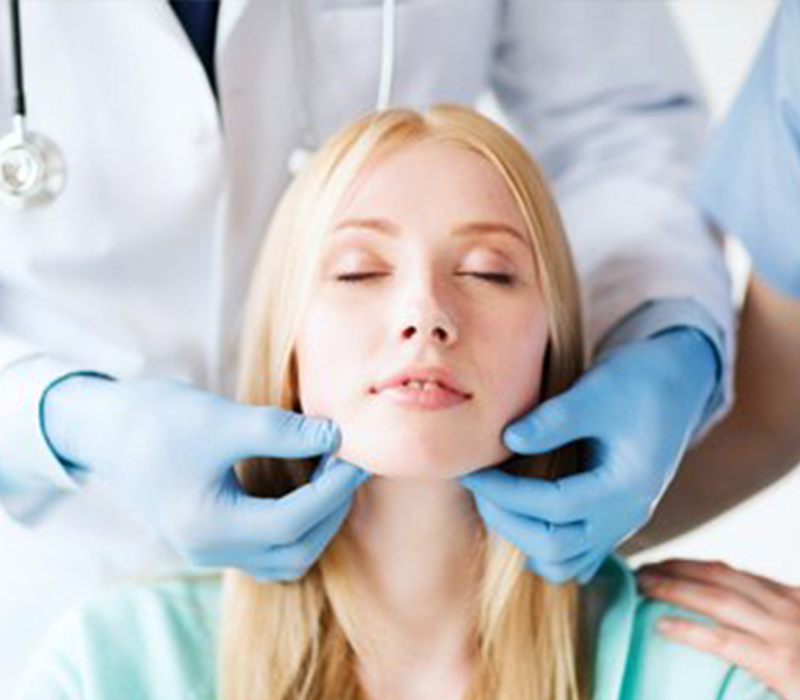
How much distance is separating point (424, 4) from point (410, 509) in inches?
22.2

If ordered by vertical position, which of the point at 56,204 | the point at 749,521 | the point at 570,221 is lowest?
the point at 749,521

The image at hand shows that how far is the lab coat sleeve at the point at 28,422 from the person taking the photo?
1396mm

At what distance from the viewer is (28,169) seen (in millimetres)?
1372

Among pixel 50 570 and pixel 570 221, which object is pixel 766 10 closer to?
pixel 570 221

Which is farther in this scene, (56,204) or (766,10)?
(766,10)

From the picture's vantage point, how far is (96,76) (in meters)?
1.47

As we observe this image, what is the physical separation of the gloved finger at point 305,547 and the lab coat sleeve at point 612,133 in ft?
1.34

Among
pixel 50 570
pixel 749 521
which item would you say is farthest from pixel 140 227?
pixel 749 521

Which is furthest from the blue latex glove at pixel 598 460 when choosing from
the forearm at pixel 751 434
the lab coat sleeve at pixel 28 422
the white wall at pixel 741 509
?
the white wall at pixel 741 509

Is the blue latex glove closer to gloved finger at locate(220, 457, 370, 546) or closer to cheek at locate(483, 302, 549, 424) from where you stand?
cheek at locate(483, 302, 549, 424)

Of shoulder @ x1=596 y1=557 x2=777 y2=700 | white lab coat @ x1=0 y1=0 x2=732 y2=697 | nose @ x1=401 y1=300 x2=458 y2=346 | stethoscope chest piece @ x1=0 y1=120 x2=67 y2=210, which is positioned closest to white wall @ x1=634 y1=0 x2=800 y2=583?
white lab coat @ x1=0 y1=0 x2=732 y2=697

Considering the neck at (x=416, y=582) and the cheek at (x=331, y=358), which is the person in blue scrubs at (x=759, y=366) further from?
the cheek at (x=331, y=358)

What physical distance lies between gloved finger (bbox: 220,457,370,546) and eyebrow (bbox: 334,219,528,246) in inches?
8.5

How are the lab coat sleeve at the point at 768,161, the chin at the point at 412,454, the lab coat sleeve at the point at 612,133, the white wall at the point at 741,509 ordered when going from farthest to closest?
the white wall at the point at 741,509
the lab coat sleeve at the point at 612,133
the lab coat sleeve at the point at 768,161
the chin at the point at 412,454
